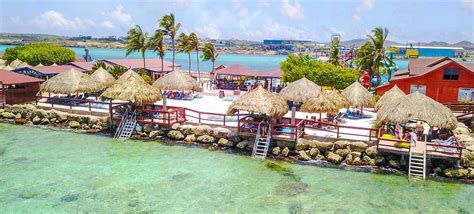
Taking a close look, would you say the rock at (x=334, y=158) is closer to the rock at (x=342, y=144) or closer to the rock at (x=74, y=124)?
the rock at (x=342, y=144)

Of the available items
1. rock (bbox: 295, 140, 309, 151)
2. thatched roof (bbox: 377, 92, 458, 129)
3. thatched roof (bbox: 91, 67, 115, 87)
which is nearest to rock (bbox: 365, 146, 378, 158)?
thatched roof (bbox: 377, 92, 458, 129)

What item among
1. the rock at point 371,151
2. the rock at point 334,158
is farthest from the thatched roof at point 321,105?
the rock at point 371,151

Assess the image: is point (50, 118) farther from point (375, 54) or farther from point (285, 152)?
point (375, 54)

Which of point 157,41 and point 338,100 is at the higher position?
point 157,41

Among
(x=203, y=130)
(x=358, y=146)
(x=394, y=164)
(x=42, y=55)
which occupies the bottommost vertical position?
(x=394, y=164)

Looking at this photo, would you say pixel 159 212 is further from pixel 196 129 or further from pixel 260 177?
pixel 196 129

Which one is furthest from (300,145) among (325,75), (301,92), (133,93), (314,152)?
(325,75)

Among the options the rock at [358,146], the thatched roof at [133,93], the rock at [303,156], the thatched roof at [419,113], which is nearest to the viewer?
the thatched roof at [419,113]
